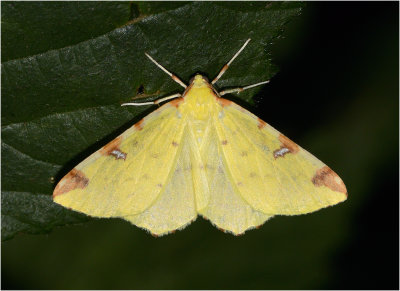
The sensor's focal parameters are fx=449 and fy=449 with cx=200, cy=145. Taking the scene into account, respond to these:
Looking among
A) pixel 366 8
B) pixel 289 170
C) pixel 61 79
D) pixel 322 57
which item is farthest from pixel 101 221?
pixel 366 8

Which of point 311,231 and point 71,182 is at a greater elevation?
point 71,182

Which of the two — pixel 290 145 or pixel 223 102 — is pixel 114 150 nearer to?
pixel 223 102

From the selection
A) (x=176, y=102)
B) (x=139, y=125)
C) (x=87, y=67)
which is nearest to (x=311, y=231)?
(x=176, y=102)

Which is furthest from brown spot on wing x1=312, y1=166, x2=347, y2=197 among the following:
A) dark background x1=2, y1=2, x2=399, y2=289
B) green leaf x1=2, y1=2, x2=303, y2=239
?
dark background x1=2, y1=2, x2=399, y2=289

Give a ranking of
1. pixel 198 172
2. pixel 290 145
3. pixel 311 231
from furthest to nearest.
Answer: pixel 311 231 → pixel 198 172 → pixel 290 145

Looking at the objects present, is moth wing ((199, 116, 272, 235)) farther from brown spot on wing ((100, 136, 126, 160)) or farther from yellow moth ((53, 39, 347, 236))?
brown spot on wing ((100, 136, 126, 160))

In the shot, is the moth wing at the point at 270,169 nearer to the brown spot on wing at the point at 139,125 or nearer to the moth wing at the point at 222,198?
the moth wing at the point at 222,198
